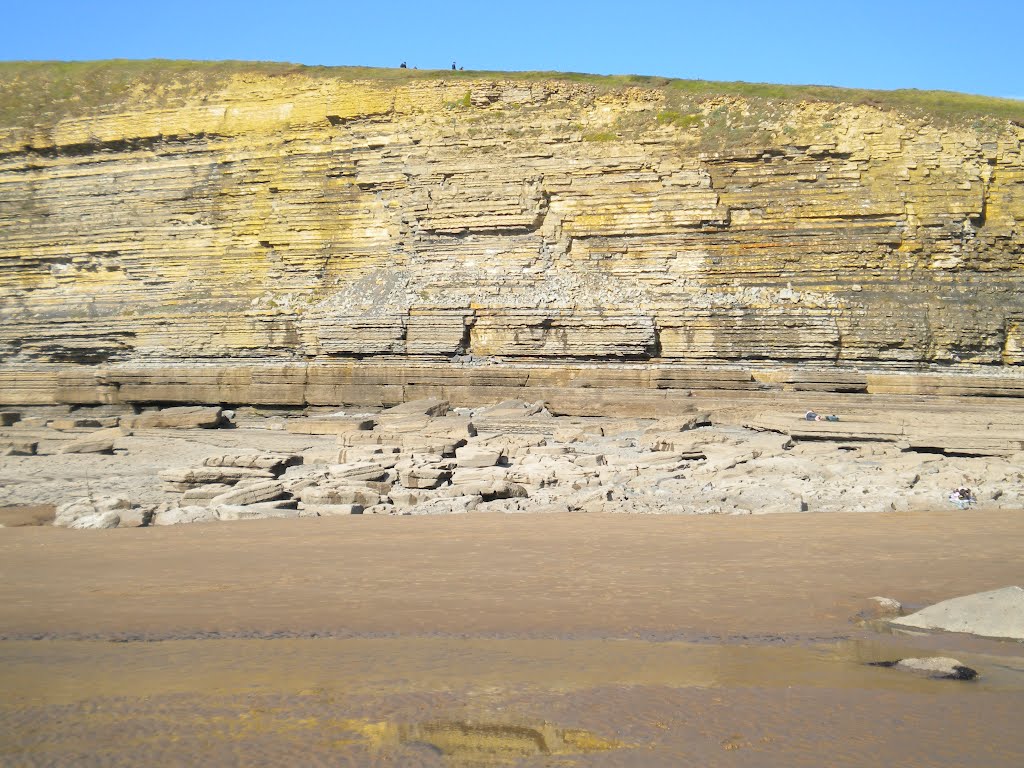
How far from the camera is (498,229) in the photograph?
21609 mm

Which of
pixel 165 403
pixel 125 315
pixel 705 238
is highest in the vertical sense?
pixel 705 238

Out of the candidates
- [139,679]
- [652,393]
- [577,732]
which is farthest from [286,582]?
[652,393]

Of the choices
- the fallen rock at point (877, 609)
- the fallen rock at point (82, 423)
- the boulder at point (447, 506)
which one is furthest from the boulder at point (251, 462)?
the fallen rock at point (82, 423)

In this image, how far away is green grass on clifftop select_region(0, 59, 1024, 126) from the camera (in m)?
21.0

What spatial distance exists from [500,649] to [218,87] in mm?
23067

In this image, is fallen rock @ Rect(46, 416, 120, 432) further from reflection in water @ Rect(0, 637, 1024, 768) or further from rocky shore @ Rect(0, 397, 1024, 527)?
reflection in water @ Rect(0, 637, 1024, 768)

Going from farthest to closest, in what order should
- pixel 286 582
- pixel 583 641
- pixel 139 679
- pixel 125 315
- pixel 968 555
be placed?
pixel 125 315
pixel 968 555
pixel 286 582
pixel 583 641
pixel 139 679

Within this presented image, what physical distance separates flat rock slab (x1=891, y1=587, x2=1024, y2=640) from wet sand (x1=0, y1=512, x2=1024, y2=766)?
170 mm

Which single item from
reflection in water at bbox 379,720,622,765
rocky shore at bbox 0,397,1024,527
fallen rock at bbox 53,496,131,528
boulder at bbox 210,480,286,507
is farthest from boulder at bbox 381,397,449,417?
reflection in water at bbox 379,720,622,765

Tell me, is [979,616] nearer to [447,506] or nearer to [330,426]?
[447,506]

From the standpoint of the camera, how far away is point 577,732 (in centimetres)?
386

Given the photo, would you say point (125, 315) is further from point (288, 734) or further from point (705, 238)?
point (288, 734)

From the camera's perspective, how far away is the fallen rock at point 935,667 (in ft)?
14.7

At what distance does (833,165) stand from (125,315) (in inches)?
678
